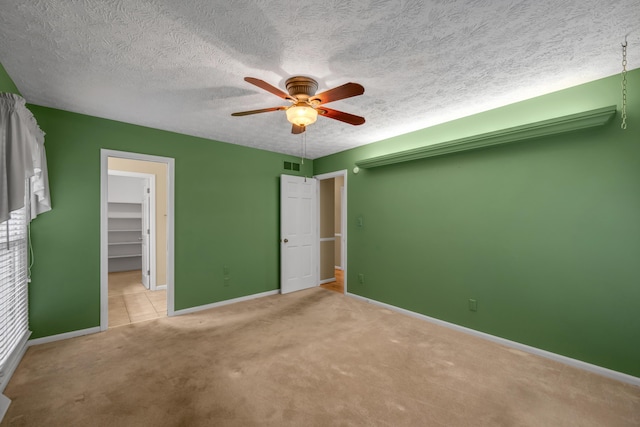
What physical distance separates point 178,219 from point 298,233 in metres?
2.05

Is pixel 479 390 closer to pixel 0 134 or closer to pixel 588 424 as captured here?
pixel 588 424

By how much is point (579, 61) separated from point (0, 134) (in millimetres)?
4311

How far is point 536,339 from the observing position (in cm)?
267

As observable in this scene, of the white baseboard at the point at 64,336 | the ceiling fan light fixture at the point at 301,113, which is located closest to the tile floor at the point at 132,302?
the white baseboard at the point at 64,336

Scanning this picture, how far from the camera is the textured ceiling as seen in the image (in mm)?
1558

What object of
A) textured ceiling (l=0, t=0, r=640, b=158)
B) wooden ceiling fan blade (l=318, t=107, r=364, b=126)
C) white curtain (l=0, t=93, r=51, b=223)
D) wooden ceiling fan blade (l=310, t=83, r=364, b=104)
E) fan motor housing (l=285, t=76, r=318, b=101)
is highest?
textured ceiling (l=0, t=0, r=640, b=158)

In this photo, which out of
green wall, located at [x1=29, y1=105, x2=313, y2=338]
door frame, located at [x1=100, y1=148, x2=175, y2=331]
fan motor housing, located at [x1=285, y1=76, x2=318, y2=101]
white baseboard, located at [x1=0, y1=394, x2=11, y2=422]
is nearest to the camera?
white baseboard, located at [x1=0, y1=394, x2=11, y2=422]

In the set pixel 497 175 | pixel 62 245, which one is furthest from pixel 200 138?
pixel 497 175

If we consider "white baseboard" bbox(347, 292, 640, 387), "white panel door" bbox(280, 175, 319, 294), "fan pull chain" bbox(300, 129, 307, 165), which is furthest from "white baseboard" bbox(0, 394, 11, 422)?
"white baseboard" bbox(347, 292, 640, 387)

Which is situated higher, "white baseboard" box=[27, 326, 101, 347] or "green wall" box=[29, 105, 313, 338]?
"green wall" box=[29, 105, 313, 338]

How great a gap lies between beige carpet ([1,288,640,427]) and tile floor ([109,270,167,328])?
439 mm

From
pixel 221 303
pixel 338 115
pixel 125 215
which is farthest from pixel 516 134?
pixel 125 215

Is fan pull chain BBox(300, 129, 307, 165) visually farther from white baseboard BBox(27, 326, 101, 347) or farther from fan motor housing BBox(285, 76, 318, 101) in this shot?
white baseboard BBox(27, 326, 101, 347)

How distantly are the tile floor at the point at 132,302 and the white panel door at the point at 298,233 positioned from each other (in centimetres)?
197
